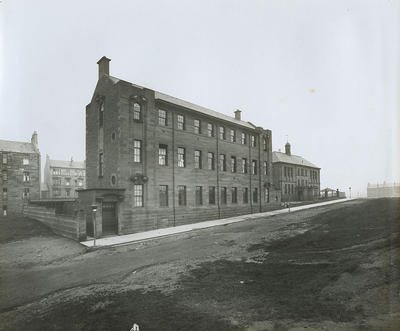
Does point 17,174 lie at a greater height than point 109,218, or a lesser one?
greater

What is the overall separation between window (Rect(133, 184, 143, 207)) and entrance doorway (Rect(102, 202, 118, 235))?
5.33 ft

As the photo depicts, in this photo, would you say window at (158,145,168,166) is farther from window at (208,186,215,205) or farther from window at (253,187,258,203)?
window at (253,187,258,203)

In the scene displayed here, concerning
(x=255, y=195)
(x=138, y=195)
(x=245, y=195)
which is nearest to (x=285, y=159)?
(x=255, y=195)

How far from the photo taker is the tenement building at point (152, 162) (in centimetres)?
1983

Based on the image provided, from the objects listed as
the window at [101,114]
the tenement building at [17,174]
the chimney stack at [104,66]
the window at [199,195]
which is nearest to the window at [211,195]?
the window at [199,195]

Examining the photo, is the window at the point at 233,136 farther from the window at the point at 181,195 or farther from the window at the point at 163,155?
the window at the point at 163,155

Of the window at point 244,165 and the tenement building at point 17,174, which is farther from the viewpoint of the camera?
the tenement building at point 17,174

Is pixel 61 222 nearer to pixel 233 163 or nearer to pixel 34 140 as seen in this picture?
pixel 233 163

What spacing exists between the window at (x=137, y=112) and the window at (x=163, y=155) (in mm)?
3079

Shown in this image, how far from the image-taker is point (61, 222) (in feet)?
66.0

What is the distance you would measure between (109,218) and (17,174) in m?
37.4

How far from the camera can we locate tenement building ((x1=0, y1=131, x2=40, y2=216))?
4416cm

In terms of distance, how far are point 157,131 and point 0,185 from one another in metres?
37.8

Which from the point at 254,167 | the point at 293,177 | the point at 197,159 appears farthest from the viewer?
the point at 293,177
